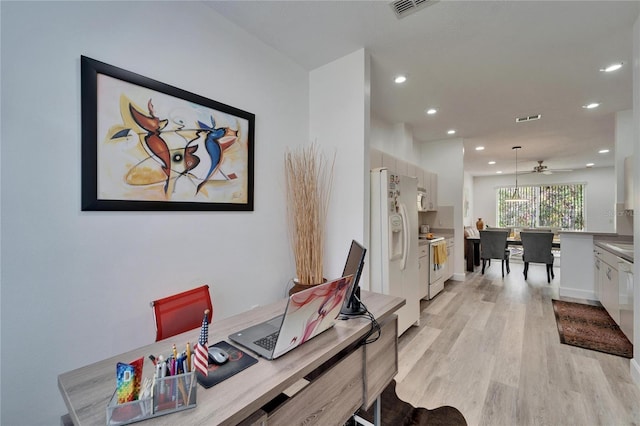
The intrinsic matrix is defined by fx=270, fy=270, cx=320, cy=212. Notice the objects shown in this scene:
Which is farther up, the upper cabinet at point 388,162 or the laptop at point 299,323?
the upper cabinet at point 388,162

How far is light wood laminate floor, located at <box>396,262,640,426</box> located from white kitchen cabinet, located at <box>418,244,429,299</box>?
0.30 m

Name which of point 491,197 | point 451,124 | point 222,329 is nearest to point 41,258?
point 222,329

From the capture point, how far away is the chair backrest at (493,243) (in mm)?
5500

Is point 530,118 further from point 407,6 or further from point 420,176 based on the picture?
point 407,6

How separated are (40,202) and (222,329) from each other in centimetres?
105

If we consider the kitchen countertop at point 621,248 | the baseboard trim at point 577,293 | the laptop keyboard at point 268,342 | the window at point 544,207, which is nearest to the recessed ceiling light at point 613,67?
the kitchen countertop at point 621,248

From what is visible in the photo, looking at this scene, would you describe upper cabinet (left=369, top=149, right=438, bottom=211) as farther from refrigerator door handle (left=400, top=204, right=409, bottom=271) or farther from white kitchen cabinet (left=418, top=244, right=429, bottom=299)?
white kitchen cabinet (left=418, top=244, right=429, bottom=299)

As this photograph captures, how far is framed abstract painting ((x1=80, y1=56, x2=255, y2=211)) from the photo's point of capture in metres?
1.43

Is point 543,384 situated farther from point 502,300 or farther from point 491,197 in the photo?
point 491,197

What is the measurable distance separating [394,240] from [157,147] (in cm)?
231

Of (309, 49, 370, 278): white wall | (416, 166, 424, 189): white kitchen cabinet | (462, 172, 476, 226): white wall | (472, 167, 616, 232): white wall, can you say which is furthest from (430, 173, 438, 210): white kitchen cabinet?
(472, 167, 616, 232): white wall

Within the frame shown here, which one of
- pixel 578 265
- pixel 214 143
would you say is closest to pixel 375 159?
pixel 214 143

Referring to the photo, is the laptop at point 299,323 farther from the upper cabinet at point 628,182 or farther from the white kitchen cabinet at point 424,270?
the upper cabinet at point 628,182

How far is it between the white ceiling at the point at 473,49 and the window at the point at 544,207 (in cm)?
570
